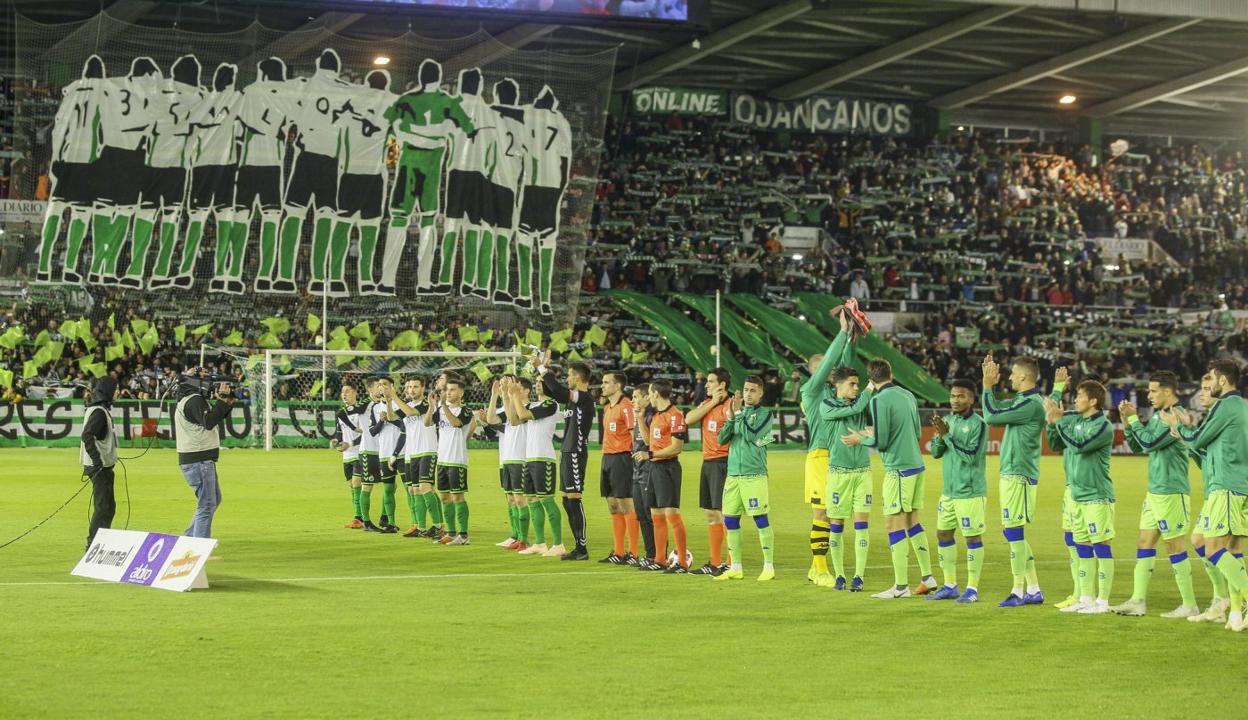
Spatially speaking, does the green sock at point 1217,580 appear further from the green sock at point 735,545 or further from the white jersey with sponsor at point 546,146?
the white jersey with sponsor at point 546,146

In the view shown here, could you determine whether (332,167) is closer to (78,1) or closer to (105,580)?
(78,1)

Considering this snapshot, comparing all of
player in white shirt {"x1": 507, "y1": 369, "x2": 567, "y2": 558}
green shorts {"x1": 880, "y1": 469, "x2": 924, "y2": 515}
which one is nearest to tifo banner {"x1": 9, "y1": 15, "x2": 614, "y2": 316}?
player in white shirt {"x1": 507, "y1": 369, "x2": 567, "y2": 558}

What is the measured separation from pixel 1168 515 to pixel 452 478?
827cm

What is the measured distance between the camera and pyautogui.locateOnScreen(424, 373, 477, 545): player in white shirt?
16875 mm

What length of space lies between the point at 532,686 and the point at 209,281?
26.2 meters

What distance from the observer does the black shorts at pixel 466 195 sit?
34.4m

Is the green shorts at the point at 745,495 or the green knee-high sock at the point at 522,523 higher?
the green shorts at the point at 745,495

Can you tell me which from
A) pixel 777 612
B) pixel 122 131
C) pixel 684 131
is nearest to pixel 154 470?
pixel 122 131

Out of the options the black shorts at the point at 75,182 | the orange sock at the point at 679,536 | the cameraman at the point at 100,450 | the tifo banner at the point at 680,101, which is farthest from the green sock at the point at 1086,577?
the tifo banner at the point at 680,101

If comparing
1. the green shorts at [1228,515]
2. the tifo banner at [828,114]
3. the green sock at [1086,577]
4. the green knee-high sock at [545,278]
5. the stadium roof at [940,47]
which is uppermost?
the stadium roof at [940,47]

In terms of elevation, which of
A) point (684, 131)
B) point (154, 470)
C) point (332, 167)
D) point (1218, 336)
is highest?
point (684, 131)

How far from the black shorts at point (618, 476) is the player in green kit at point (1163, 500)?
5163mm

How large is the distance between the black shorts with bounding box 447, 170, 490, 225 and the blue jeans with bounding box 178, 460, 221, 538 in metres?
20.8

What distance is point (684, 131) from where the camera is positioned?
4878 cm
